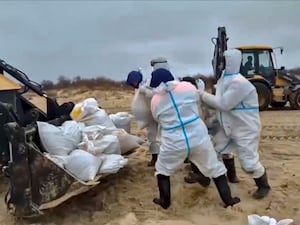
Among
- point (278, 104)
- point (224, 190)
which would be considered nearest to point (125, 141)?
point (224, 190)

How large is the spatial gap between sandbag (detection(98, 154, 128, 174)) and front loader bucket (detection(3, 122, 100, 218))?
18.2 inches

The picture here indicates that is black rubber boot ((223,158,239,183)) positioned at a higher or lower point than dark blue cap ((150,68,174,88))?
lower

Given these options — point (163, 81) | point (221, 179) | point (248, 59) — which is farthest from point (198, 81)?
point (248, 59)

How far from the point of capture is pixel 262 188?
572 cm

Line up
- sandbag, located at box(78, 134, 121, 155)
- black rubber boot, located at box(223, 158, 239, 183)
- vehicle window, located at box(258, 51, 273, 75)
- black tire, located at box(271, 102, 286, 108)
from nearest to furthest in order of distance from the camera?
sandbag, located at box(78, 134, 121, 155)
black rubber boot, located at box(223, 158, 239, 183)
vehicle window, located at box(258, 51, 273, 75)
black tire, located at box(271, 102, 286, 108)

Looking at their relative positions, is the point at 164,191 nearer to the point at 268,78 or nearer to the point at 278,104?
the point at 268,78

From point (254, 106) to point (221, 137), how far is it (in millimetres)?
453

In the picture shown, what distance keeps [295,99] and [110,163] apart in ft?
Answer: 41.6

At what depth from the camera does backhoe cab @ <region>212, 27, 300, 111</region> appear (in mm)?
16781

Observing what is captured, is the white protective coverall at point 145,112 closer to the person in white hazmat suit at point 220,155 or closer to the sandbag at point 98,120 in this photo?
the sandbag at point 98,120

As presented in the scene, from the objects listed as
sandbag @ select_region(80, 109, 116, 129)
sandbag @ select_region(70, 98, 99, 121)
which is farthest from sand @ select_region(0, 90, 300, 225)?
sandbag @ select_region(70, 98, 99, 121)

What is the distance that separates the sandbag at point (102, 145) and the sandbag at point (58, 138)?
0.10 metres

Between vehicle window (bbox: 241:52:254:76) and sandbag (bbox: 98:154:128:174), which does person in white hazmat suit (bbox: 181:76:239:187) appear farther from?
vehicle window (bbox: 241:52:254:76)

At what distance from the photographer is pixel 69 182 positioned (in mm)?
5070
